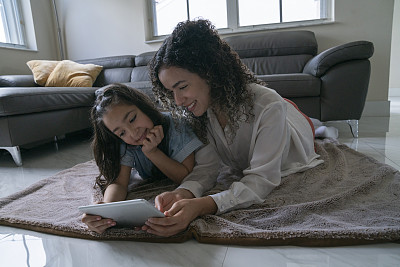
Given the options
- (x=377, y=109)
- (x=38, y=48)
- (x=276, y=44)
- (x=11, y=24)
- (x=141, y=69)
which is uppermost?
(x=11, y=24)

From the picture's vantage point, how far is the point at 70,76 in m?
2.55

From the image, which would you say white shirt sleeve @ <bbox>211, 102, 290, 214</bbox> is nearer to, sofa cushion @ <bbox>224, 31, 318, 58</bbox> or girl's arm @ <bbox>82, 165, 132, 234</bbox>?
girl's arm @ <bbox>82, 165, 132, 234</bbox>

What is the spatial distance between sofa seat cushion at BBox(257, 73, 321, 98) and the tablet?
5.00 ft

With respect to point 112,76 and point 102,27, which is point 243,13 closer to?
point 112,76

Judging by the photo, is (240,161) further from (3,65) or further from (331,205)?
(3,65)

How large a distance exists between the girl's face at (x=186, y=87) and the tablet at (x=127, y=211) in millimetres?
369

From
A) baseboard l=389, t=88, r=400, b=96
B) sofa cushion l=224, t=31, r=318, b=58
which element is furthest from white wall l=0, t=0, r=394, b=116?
baseboard l=389, t=88, r=400, b=96

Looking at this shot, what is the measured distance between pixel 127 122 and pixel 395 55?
6200 millimetres

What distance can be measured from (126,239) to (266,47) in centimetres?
240

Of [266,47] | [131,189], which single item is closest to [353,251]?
[131,189]

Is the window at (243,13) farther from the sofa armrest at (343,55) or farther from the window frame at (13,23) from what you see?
the window frame at (13,23)

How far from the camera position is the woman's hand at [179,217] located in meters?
0.67

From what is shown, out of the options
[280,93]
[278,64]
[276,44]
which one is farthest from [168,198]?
[276,44]

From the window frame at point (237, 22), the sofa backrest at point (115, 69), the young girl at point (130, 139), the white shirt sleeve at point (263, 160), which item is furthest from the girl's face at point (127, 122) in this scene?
Result: the window frame at point (237, 22)
